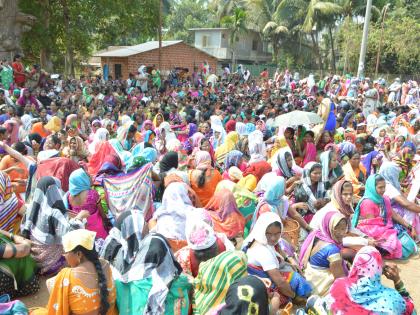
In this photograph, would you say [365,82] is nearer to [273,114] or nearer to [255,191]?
[273,114]

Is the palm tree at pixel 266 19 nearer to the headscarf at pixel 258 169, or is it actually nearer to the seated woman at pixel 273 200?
the headscarf at pixel 258 169

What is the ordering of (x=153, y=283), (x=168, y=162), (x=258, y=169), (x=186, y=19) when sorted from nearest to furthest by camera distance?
(x=153, y=283), (x=168, y=162), (x=258, y=169), (x=186, y=19)

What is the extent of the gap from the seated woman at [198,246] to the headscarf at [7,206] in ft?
6.03

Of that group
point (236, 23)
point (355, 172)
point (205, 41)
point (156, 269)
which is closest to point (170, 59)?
point (236, 23)

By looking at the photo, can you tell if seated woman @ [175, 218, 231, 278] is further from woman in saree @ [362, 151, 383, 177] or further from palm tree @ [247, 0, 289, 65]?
palm tree @ [247, 0, 289, 65]

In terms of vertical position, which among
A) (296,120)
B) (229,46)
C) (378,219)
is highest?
(229,46)

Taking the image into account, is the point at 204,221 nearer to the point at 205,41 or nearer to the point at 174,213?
the point at 174,213

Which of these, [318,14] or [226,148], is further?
[318,14]

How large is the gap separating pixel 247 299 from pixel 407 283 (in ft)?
9.46

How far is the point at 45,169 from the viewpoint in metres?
5.14

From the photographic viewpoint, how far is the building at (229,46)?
114ft

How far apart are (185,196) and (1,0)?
12.6 m

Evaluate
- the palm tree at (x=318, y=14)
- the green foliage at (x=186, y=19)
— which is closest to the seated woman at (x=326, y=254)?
the palm tree at (x=318, y=14)

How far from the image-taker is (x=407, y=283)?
4.52 metres
